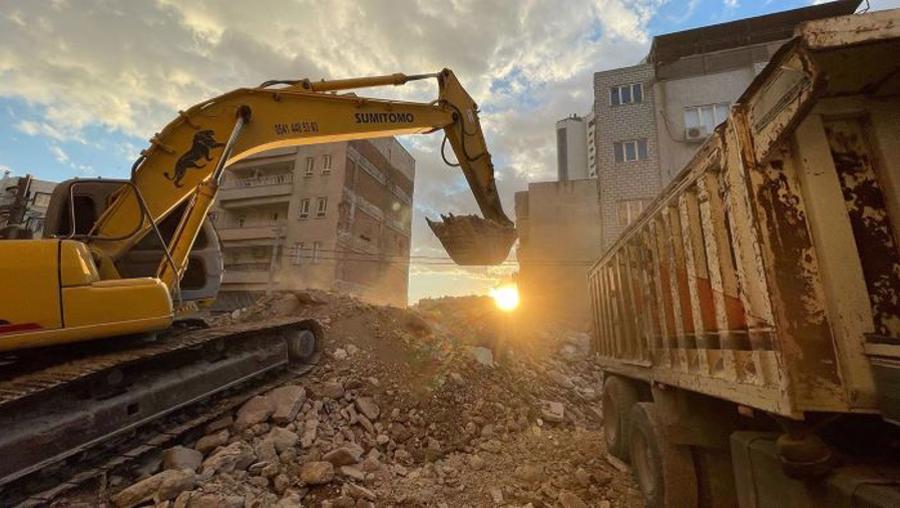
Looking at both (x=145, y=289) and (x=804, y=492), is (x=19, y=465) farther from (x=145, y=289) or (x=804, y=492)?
(x=804, y=492)

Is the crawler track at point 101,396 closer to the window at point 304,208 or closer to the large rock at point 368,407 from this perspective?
the large rock at point 368,407

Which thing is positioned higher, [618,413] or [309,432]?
[618,413]

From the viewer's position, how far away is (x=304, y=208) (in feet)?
93.4

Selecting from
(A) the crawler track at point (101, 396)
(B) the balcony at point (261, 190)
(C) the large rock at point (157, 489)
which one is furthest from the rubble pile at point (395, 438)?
(B) the balcony at point (261, 190)

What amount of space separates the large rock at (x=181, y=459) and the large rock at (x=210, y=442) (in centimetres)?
23

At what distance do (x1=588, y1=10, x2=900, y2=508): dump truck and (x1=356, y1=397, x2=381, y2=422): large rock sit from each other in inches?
169

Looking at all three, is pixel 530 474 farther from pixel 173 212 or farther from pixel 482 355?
pixel 173 212

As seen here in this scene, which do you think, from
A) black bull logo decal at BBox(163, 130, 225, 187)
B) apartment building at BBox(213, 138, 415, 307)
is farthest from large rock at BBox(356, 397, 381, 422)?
apartment building at BBox(213, 138, 415, 307)

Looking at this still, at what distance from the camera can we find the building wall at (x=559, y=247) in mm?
18906

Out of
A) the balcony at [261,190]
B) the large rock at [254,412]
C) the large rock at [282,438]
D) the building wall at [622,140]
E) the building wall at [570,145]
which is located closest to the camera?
the large rock at [282,438]

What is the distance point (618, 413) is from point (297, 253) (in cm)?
2517

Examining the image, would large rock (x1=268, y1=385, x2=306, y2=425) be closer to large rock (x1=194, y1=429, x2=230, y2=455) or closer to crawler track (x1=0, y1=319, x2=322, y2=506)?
crawler track (x1=0, y1=319, x2=322, y2=506)

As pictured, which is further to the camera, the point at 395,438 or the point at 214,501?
the point at 395,438

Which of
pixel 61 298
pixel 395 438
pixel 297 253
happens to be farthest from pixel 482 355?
pixel 297 253
